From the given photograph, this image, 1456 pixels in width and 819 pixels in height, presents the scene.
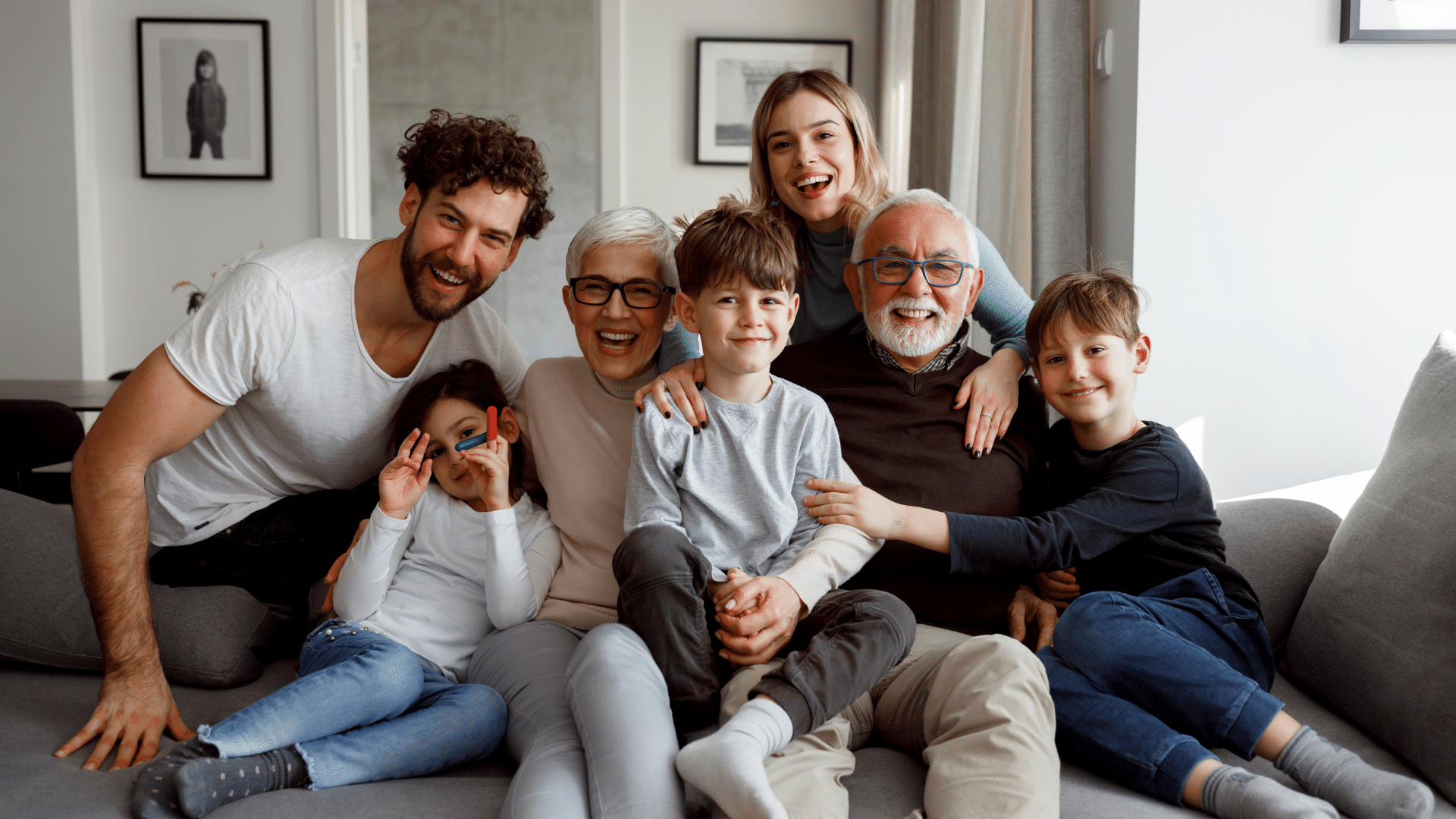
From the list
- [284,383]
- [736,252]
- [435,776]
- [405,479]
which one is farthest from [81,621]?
[736,252]

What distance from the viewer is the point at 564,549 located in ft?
5.33

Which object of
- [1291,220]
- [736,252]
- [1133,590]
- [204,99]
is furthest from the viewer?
[204,99]

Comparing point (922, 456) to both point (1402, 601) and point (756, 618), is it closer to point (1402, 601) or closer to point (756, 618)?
point (756, 618)

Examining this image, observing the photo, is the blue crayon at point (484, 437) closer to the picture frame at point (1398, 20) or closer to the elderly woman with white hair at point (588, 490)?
the elderly woman with white hair at point (588, 490)

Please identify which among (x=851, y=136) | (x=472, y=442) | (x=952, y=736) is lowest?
(x=952, y=736)

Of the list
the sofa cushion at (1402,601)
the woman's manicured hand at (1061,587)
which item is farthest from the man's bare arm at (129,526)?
the sofa cushion at (1402,601)

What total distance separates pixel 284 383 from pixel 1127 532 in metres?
1.46

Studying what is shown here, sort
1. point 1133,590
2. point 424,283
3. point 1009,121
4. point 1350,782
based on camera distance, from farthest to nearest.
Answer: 1. point 1009,121
2. point 424,283
3. point 1133,590
4. point 1350,782

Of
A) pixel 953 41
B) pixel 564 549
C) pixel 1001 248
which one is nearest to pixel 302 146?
pixel 953 41

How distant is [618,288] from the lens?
1.62 metres

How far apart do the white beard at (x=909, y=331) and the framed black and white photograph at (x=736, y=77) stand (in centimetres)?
309

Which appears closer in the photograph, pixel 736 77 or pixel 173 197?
pixel 173 197

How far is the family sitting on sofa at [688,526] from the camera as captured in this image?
3.93 ft

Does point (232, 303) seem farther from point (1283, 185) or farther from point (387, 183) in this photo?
point (387, 183)
